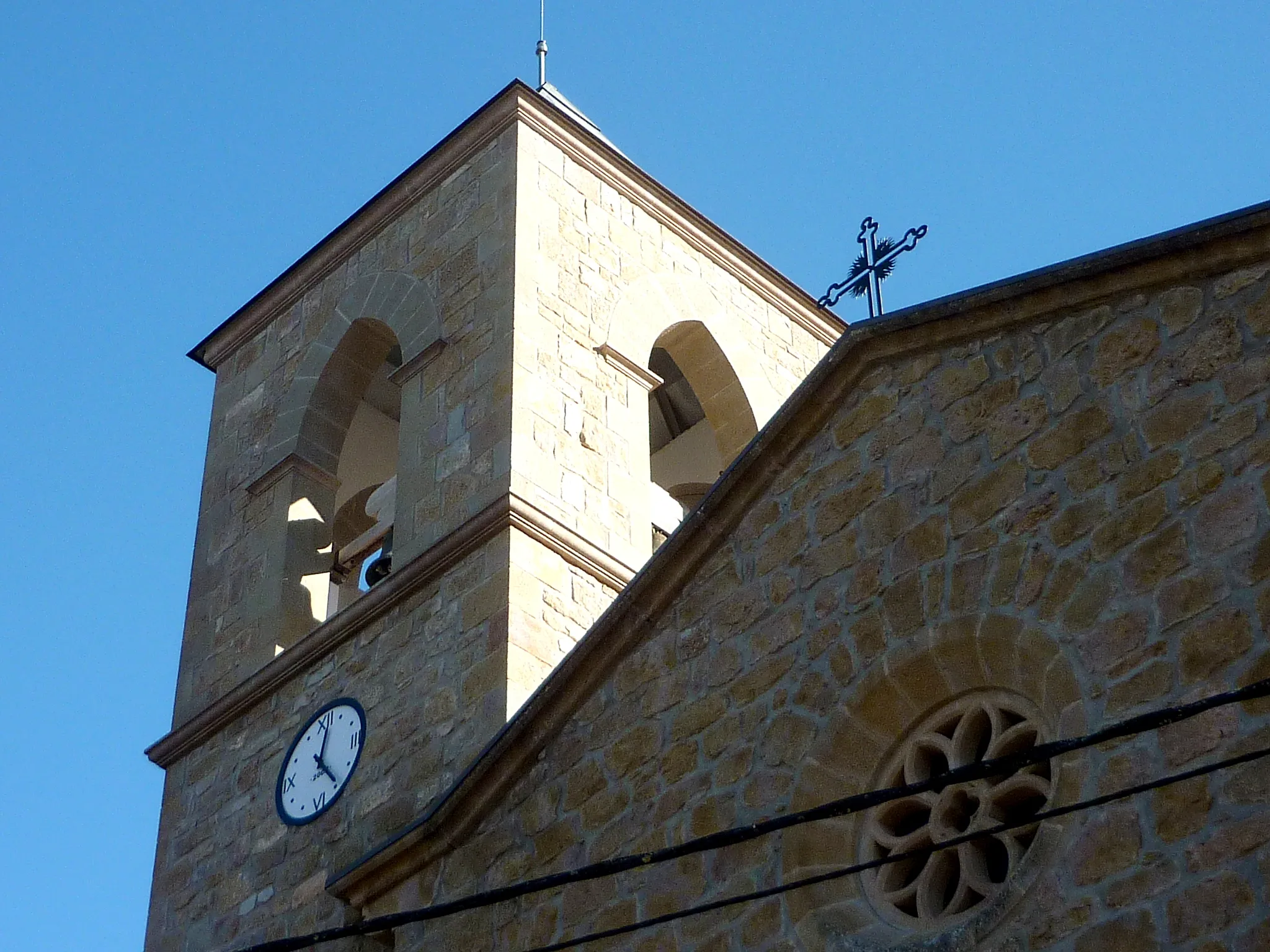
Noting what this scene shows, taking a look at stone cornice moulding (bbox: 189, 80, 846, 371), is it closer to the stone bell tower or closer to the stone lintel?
the stone bell tower

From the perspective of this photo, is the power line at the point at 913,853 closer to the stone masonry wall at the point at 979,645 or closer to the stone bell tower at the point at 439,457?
the stone masonry wall at the point at 979,645

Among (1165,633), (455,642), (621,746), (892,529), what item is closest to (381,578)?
(455,642)

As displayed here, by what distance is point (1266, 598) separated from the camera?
675 centimetres

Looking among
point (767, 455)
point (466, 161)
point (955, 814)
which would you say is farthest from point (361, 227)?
point (955, 814)

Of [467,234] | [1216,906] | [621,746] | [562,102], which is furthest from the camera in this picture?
[562,102]

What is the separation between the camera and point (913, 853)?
22.5 feet

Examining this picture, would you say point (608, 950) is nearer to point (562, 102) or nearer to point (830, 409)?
point (830, 409)

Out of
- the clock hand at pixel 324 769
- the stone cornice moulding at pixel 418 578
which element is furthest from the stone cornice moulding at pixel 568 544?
the clock hand at pixel 324 769

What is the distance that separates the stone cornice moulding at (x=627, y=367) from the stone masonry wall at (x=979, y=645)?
4.24 m

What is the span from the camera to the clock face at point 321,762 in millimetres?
11344

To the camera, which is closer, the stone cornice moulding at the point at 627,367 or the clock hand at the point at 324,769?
the clock hand at the point at 324,769

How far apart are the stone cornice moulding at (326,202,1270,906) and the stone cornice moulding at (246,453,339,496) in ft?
13.9

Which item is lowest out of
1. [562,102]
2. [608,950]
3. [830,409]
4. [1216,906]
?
[1216,906]

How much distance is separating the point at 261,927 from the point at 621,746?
10.3 ft
